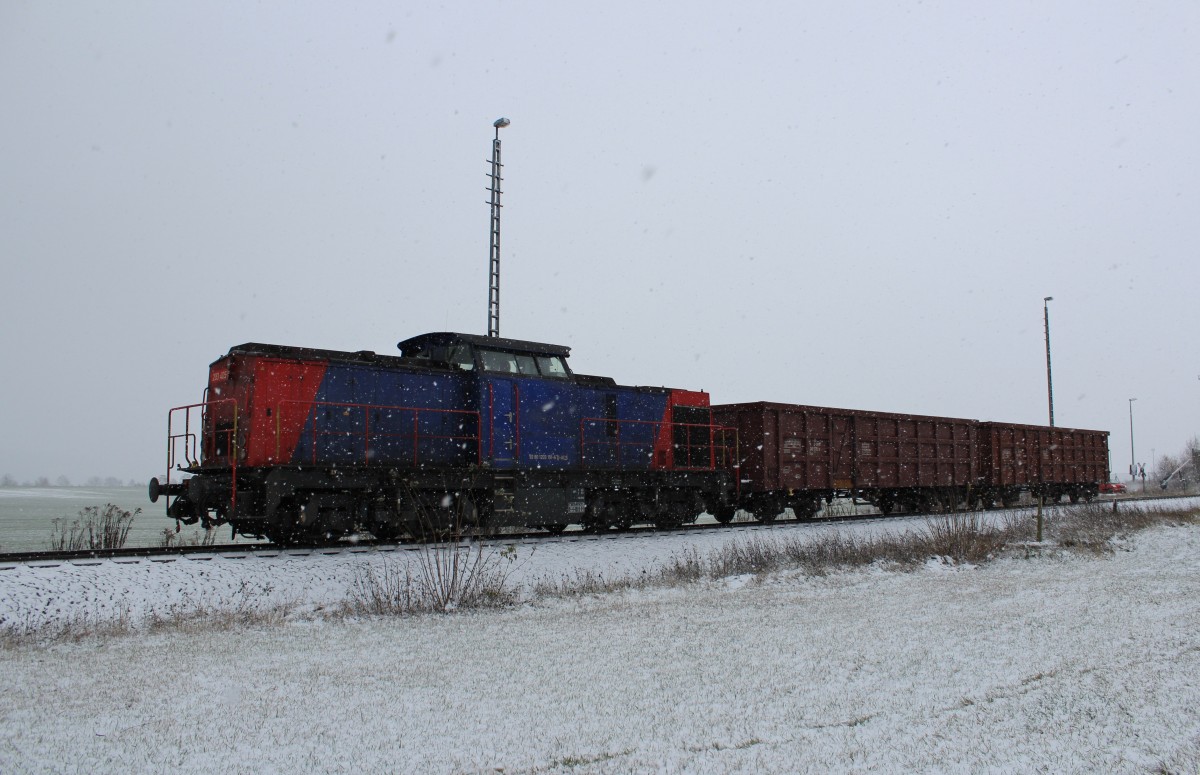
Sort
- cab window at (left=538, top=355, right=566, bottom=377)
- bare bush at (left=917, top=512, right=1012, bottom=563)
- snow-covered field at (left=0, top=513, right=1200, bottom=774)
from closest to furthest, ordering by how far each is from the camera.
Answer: snow-covered field at (left=0, top=513, right=1200, bottom=774), bare bush at (left=917, top=512, right=1012, bottom=563), cab window at (left=538, top=355, right=566, bottom=377)

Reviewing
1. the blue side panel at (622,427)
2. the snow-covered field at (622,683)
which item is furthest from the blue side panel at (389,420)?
the snow-covered field at (622,683)

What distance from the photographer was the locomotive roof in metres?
15.1

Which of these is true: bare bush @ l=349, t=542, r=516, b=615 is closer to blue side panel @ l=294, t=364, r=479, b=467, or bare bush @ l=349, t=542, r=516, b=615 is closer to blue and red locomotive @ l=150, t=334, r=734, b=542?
blue and red locomotive @ l=150, t=334, r=734, b=542

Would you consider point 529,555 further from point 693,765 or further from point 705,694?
point 693,765

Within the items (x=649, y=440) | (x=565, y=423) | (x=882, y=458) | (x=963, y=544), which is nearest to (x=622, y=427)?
(x=649, y=440)

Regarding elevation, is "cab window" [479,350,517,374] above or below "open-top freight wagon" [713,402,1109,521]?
above

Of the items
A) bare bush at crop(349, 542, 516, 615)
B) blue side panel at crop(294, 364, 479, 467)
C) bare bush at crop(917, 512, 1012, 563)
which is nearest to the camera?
bare bush at crop(349, 542, 516, 615)

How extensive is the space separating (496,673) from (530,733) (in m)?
1.40

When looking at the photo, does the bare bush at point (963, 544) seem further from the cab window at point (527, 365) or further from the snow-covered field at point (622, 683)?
the cab window at point (527, 365)

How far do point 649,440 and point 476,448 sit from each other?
4260 millimetres

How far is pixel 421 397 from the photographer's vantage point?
47.5 ft

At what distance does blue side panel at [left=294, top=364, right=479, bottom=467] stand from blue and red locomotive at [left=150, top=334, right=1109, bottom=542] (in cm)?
2

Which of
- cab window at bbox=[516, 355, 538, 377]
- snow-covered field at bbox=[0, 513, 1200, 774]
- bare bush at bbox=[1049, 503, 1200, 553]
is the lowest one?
snow-covered field at bbox=[0, 513, 1200, 774]

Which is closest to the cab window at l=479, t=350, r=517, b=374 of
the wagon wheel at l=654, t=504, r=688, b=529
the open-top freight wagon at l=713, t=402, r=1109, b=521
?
the wagon wheel at l=654, t=504, r=688, b=529
